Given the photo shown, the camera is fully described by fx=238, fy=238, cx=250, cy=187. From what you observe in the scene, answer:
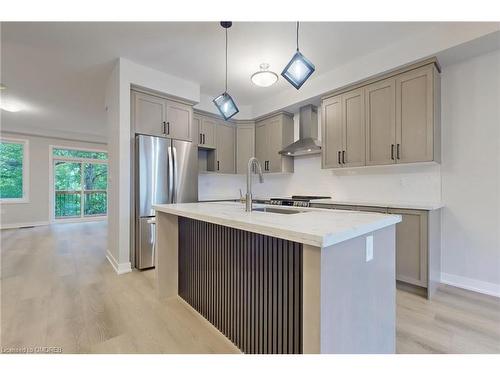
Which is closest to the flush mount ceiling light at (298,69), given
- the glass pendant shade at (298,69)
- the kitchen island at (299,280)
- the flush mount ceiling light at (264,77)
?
the glass pendant shade at (298,69)

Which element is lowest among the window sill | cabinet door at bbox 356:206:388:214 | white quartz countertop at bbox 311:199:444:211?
the window sill

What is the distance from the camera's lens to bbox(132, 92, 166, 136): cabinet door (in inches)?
124

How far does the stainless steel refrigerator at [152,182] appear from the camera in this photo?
10.1 ft

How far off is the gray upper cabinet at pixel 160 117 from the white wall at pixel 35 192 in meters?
5.23

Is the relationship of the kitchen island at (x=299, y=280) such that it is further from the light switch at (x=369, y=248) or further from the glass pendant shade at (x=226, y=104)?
the glass pendant shade at (x=226, y=104)

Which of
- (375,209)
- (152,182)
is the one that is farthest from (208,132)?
(375,209)

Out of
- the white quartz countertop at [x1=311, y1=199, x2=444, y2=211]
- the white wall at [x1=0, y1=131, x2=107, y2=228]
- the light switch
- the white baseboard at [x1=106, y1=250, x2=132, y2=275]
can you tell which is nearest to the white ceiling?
the white quartz countertop at [x1=311, y1=199, x2=444, y2=211]

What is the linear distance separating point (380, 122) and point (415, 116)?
0.36 meters

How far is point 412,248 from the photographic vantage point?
7.88ft

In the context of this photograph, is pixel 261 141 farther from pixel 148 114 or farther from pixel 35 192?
pixel 35 192

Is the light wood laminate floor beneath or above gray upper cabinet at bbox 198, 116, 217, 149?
beneath

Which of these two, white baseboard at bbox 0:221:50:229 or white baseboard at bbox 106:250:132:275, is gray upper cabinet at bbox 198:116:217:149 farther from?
white baseboard at bbox 0:221:50:229

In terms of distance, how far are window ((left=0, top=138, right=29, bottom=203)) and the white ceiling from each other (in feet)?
9.70

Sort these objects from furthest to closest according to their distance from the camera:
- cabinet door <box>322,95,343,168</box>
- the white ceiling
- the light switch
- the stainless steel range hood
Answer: the stainless steel range hood
cabinet door <box>322,95,343,168</box>
the white ceiling
the light switch
